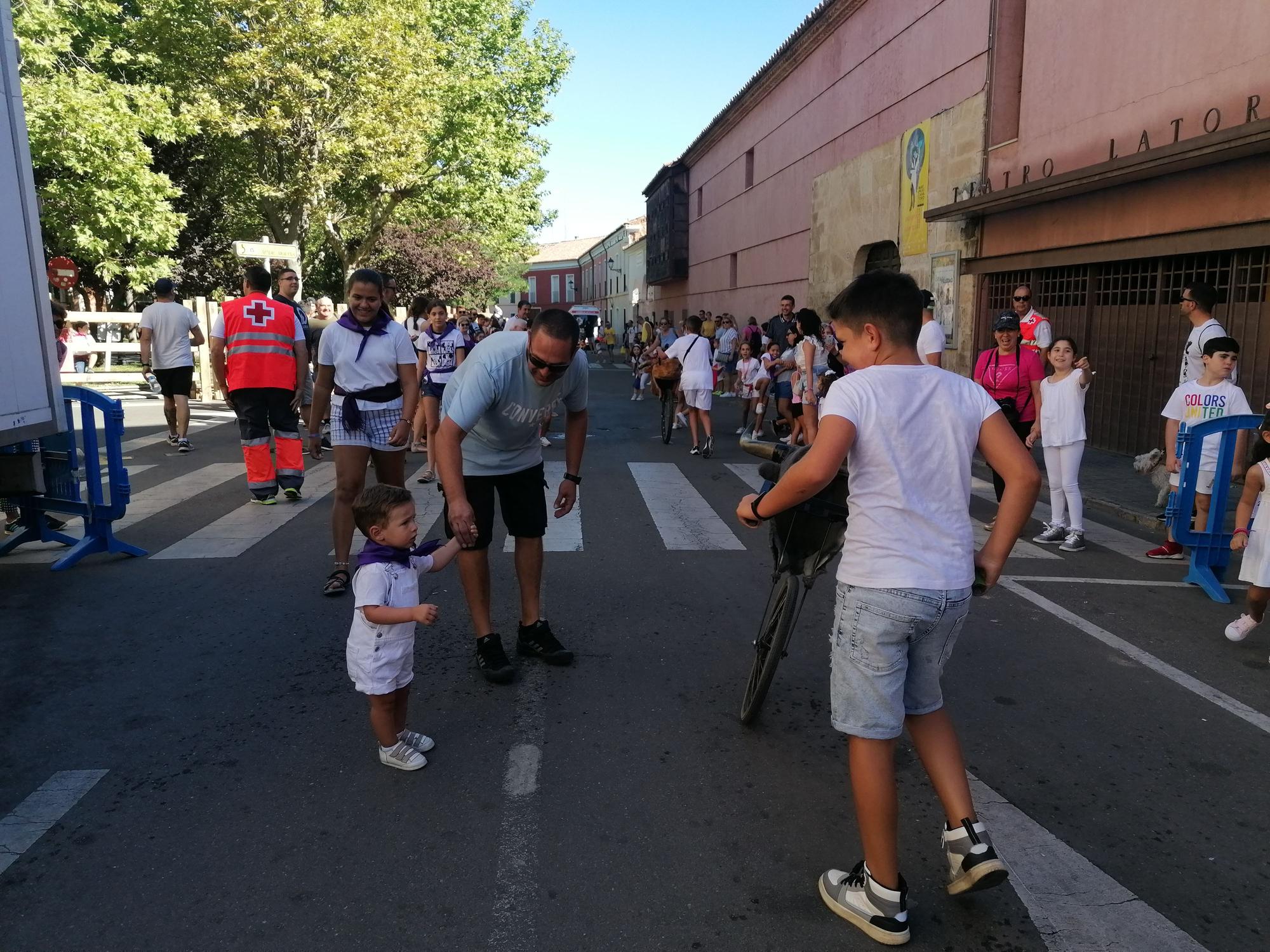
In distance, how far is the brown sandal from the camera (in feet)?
18.9

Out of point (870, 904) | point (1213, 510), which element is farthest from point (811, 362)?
point (870, 904)

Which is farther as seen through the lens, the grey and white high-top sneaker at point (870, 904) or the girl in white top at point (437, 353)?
the girl in white top at point (437, 353)

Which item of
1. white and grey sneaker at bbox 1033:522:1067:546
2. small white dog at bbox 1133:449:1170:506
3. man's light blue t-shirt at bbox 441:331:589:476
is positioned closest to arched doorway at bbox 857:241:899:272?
small white dog at bbox 1133:449:1170:506

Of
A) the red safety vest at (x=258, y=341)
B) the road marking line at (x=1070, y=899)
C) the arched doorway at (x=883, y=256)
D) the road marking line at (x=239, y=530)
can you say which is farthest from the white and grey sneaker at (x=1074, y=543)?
the arched doorway at (x=883, y=256)

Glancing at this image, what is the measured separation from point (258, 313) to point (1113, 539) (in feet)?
23.0

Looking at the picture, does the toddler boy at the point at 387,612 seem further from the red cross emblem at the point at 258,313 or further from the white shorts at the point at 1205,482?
the white shorts at the point at 1205,482

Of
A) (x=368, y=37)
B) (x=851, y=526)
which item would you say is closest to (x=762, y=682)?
(x=851, y=526)

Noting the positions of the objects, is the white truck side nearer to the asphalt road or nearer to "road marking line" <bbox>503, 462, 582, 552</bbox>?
the asphalt road

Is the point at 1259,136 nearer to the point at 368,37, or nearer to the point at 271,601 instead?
the point at 271,601

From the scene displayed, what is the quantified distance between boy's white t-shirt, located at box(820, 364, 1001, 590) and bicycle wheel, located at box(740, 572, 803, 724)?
1067mm

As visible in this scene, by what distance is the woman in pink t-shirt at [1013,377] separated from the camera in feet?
24.5

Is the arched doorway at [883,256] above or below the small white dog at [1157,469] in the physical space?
above

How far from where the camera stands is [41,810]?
3297mm

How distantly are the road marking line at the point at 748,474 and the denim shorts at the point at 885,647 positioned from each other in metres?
6.93
